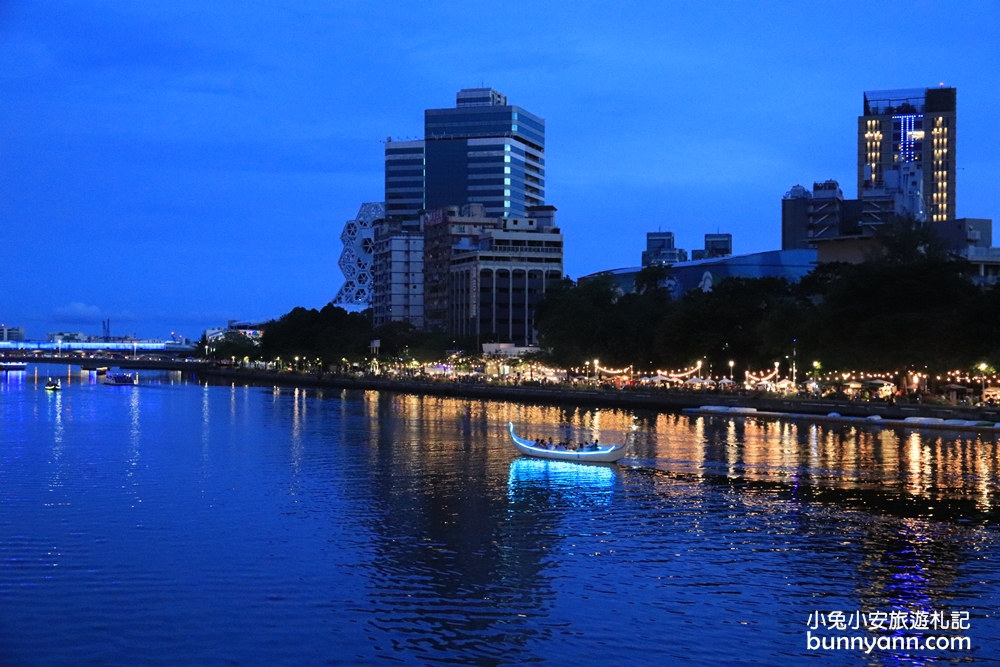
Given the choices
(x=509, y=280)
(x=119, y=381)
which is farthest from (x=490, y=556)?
(x=119, y=381)

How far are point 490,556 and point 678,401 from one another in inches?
2896

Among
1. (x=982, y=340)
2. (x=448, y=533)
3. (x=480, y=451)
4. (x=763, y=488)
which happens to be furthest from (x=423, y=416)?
(x=448, y=533)

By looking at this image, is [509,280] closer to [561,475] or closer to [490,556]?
[561,475]

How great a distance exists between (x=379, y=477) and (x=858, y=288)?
178 feet

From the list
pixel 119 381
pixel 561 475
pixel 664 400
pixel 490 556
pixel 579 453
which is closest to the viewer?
pixel 490 556

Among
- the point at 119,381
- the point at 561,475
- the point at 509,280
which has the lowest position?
the point at 561,475

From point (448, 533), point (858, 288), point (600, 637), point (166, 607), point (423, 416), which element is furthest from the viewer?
point (423, 416)

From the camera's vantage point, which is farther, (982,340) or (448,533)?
(982,340)

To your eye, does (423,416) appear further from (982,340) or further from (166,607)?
(166,607)

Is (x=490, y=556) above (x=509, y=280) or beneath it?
beneath

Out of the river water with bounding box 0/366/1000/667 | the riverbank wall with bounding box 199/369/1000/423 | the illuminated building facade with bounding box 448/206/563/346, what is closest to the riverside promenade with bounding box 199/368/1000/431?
the riverbank wall with bounding box 199/369/1000/423

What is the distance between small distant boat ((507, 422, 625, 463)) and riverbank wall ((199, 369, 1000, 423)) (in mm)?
32271

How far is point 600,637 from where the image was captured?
24.9 metres

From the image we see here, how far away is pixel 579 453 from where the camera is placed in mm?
58000
